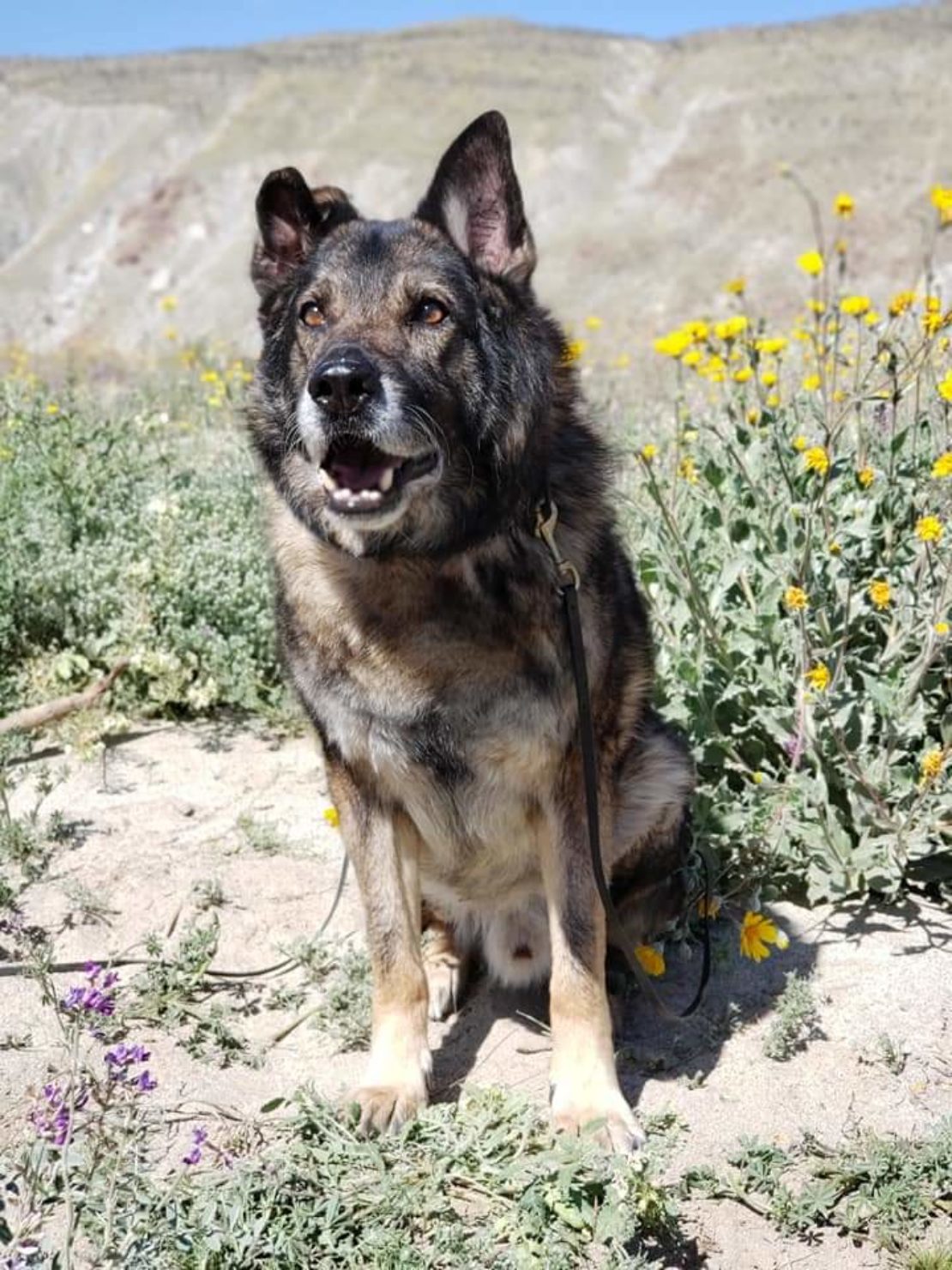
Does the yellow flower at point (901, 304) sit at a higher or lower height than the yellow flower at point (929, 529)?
higher

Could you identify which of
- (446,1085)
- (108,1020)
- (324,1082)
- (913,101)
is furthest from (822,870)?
(913,101)

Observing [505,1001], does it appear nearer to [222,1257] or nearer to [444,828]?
[444,828]

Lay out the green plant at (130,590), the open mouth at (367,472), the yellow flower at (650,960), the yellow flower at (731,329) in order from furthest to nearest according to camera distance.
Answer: the green plant at (130,590), the yellow flower at (731,329), the yellow flower at (650,960), the open mouth at (367,472)

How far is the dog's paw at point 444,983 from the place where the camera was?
11.9 feet

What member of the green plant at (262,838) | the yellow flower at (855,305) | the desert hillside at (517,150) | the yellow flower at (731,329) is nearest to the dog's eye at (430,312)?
the yellow flower at (731,329)

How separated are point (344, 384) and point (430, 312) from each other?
0.40 metres

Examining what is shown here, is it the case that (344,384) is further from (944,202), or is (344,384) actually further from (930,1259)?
(930,1259)

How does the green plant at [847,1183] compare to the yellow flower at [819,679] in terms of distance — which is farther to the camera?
the yellow flower at [819,679]

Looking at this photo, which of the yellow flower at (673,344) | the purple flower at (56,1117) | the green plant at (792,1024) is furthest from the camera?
the yellow flower at (673,344)

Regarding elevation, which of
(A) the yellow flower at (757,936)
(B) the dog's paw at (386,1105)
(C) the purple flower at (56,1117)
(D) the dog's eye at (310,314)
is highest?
(D) the dog's eye at (310,314)

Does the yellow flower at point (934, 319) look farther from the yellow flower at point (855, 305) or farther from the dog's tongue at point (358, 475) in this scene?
the dog's tongue at point (358, 475)

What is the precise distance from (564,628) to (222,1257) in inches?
61.7

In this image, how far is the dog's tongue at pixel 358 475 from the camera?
9.27 feet

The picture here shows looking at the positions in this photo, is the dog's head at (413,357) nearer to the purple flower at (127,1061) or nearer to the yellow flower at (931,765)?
the purple flower at (127,1061)
